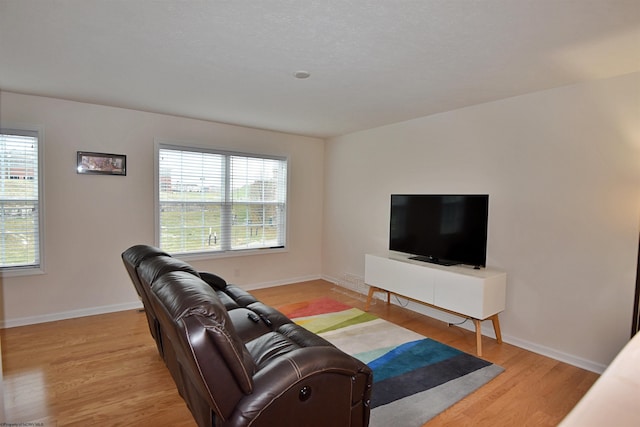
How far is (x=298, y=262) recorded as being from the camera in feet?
18.5

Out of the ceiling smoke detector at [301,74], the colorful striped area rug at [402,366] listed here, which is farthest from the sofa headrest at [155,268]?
the ceiling smoke detector at [301,74]

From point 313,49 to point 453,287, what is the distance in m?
2.47

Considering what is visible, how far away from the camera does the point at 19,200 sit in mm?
3541

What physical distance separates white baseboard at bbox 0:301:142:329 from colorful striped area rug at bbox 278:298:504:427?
6.59ft

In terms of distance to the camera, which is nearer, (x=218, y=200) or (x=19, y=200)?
(x=19, y=200)

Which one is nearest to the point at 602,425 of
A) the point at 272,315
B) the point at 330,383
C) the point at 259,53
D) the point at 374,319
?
the point at 330,383

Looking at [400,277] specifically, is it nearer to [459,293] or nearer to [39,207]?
[459,293]

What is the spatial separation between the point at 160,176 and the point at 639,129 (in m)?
4.85

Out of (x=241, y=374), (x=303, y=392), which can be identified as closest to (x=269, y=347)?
(x=303, y=392)

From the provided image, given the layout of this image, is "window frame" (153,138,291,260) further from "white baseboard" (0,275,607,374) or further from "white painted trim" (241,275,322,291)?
"white baseboard" (0,275,607,374)

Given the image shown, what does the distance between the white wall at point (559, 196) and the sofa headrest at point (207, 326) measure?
2.93m

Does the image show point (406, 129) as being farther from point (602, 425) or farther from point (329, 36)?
point (602, 425)

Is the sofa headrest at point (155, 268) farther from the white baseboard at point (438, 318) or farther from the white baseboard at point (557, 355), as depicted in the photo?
the white baseboard at point (557, 355)

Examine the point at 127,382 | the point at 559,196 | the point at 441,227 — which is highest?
the point at 559,196
